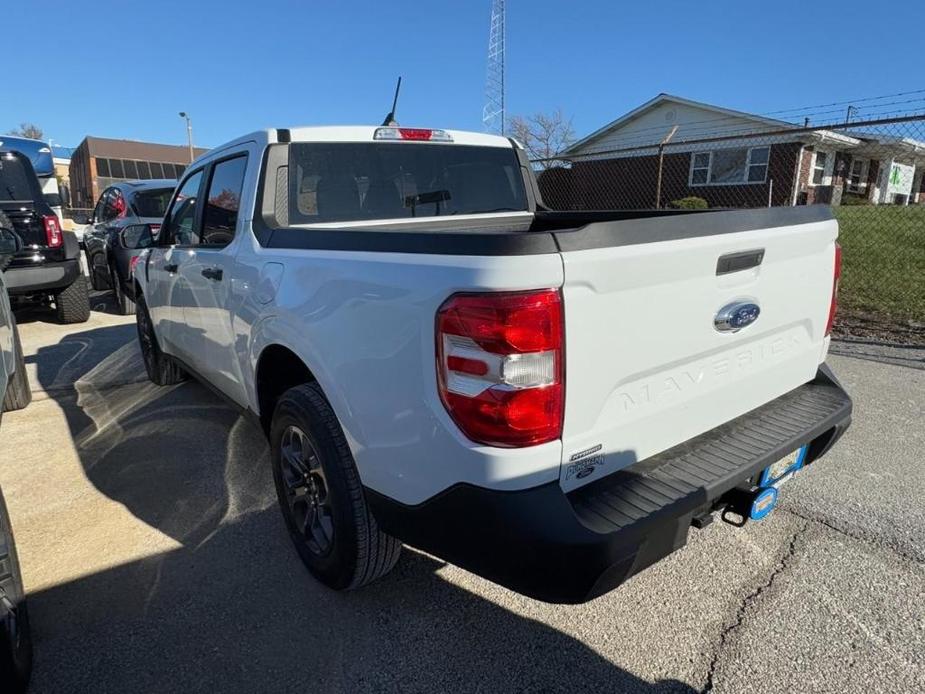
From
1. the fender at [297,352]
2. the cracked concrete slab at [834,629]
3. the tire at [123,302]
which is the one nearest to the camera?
the cracked concrete slab at [834,629]

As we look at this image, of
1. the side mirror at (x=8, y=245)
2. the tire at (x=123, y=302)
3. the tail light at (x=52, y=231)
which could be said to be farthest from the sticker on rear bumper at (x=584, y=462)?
the tire at (x=123, y=302)

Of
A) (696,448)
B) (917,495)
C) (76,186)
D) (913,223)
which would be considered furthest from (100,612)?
(76,186)

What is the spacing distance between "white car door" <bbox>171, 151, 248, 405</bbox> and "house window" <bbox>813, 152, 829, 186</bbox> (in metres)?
24.2

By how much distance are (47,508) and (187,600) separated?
4.55 feet

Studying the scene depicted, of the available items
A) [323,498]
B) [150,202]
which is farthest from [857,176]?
[323,498]

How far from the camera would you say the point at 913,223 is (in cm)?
1573

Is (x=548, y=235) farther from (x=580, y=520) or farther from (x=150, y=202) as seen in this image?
(x=150, y=202)

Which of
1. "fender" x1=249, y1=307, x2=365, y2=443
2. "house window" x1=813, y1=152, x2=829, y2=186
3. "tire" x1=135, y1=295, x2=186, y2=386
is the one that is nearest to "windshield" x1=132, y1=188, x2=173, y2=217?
"tire" x1=135, y1=295, x2=186, y2=386

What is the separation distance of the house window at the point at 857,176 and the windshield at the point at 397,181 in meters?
26.6

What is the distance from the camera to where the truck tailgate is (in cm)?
175

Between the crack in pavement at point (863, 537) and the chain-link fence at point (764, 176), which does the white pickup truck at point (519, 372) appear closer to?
the crack in pavement at point (863, 537)

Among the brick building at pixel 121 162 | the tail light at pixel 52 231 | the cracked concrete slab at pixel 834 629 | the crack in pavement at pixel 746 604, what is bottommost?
the crack in pavement at pixel 746 604

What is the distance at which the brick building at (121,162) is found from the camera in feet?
169

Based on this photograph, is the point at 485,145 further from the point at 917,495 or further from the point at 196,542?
the point at 917,495
